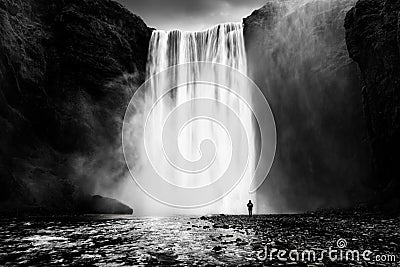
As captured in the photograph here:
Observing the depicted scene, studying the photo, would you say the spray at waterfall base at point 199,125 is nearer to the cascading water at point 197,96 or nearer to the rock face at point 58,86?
the cascading water at point 197,96

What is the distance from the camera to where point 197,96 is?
51031mm

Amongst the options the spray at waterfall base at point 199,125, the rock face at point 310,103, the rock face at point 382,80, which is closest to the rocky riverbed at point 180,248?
the rock face at point 382,80

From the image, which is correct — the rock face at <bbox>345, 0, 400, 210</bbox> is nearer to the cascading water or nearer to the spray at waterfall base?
the spray at waterfall base

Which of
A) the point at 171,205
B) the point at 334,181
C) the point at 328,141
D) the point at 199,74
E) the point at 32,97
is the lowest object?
the point at 171,205

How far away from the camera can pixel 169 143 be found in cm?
5194

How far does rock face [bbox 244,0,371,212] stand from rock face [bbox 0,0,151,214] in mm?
21069

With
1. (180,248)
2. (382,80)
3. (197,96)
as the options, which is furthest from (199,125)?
(180,248)

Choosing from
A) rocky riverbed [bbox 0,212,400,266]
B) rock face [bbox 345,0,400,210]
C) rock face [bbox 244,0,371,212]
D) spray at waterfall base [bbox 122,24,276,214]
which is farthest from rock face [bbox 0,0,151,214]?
rock face [bbox 345,0,400,210]

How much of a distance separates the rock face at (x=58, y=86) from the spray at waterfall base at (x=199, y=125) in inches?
152

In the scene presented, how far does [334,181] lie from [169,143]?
1013 inches

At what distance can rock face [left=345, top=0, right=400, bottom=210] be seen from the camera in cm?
2916

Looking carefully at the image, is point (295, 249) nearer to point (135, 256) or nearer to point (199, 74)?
point (135, 256)

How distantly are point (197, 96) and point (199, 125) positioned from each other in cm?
476

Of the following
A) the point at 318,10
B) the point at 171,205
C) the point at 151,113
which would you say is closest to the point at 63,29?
the point at 151,113
